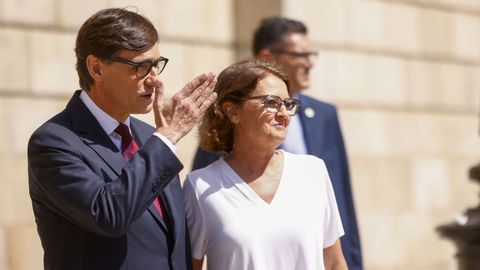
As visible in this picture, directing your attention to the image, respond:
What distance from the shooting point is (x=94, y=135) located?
405 centimetres

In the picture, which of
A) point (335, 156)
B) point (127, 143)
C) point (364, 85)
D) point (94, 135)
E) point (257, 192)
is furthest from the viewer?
point (364, 85)

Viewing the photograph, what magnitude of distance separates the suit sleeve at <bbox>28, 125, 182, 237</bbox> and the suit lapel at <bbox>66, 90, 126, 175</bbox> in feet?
0.13

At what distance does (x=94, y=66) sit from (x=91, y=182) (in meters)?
0.49

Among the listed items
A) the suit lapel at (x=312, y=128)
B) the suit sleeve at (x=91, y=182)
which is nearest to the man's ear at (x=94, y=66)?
the suit sleeve at (x=91, y=182)

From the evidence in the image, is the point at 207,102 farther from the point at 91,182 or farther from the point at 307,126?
the point at 307,126

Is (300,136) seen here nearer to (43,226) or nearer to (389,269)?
(43,226)

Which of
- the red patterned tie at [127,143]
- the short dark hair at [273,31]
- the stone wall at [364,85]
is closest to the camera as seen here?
the red patterned tie at [127,143]

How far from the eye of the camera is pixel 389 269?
961 cm

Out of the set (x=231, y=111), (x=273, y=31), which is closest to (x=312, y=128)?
(x=273, y=31)

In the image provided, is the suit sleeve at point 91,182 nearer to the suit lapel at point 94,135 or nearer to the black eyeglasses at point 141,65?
the suit lapel at point 94,135

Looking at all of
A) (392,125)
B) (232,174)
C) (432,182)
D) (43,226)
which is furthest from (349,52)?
(43,226)

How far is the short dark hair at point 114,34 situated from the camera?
4.02 m

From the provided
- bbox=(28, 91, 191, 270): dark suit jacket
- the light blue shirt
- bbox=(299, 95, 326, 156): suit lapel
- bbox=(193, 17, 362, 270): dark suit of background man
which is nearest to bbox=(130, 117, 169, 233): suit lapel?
bbox=(28, 91, 191, 270): dark suit jacket

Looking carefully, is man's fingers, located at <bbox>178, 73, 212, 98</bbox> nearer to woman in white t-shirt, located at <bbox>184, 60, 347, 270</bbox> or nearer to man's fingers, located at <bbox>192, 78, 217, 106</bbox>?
man's fingers, located at <bbox>192, 78, 217, 106</bbox>
